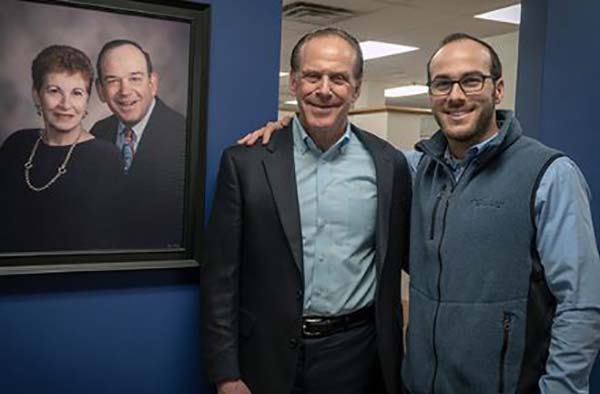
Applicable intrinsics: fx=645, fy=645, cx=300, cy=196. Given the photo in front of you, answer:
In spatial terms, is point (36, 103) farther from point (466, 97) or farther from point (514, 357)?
point (514, 357)

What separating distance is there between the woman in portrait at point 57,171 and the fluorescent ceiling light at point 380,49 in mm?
5238

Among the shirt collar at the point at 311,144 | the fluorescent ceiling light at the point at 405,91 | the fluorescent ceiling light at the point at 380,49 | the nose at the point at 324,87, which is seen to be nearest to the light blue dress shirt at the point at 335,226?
the shirt collar at the point at 311,144

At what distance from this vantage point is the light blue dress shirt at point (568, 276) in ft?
4.17

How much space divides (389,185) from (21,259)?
0.89 metres

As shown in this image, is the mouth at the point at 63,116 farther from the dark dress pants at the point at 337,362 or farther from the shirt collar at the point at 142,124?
the dark dress pants at the point at 337,362

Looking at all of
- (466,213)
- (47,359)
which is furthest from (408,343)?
(47,359)

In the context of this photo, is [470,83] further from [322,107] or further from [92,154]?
[92,154]

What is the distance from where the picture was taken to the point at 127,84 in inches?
61.0

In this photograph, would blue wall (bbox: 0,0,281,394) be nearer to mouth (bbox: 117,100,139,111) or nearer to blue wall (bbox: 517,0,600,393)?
mouth (bbox: 117,100,139,111)

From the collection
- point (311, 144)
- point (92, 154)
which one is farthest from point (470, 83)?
point (92, 154)

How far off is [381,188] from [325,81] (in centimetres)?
30

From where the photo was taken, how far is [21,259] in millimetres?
1465

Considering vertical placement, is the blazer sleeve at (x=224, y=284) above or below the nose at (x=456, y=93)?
below

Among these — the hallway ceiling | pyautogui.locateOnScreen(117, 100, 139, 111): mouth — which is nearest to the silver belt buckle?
pyautogui.locateOnScreen(117, 100, 139, 111): mouth
